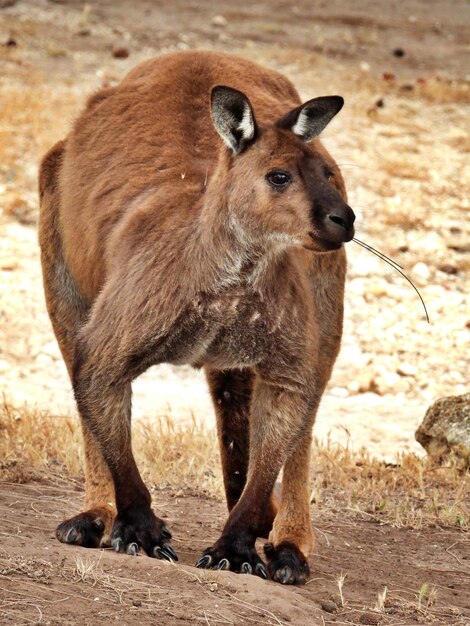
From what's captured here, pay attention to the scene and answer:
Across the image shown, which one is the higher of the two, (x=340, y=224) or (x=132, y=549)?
(x=340, y=224)

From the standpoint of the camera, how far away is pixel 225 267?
5.18m

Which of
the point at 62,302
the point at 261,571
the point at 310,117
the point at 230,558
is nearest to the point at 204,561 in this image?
the point at 230,558

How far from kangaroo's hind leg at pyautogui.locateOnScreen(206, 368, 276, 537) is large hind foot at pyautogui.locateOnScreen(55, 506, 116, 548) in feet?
2.37

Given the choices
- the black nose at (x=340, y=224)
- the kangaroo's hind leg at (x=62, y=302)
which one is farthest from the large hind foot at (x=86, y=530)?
the black nose at (x=340, y=224)

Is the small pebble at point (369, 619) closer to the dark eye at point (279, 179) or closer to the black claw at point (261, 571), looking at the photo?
the black claw at point (261, 571)

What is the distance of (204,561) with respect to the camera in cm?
509

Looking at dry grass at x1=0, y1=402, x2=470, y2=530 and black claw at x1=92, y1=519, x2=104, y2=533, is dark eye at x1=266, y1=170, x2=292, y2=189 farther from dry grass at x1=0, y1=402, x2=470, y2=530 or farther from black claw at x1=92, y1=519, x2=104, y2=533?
dry grass at x1=0, y1=402, x2=470, y2=530

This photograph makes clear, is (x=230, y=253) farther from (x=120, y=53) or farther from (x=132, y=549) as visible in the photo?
(x=120, y=53)

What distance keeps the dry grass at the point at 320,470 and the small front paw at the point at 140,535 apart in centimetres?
150

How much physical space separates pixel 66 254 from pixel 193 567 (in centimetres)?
199

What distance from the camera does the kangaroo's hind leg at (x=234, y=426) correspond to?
20.1 feet

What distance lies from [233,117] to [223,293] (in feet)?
2.54

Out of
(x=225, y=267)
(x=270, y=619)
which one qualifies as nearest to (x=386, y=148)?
(x=225, y=267)

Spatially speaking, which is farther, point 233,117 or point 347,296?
point 347,296
